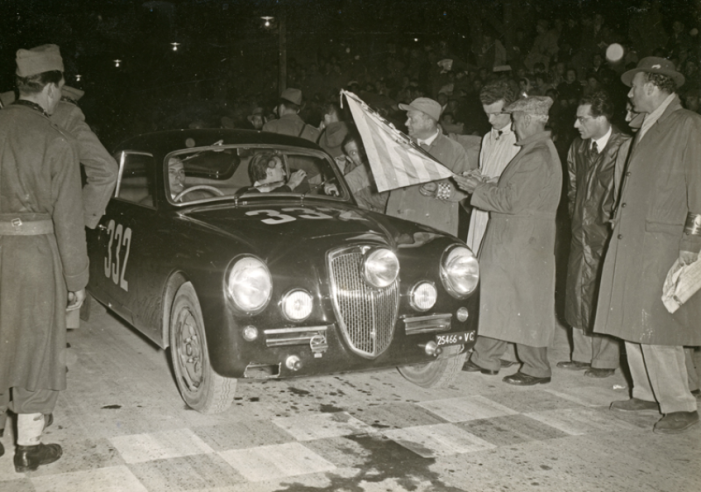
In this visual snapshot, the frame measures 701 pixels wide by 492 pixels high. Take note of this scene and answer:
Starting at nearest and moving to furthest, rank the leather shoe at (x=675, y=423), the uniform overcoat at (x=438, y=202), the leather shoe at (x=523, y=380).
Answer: the leather shoe at (x=675, y=423) → the leather shoe at (x=523, y=380) → the uniform overcoat at (x=438, y=202)

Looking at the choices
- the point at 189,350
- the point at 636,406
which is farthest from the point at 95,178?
the point at 636,406

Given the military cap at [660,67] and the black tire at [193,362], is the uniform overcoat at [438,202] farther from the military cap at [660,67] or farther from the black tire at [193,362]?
the black tire at [193,362]

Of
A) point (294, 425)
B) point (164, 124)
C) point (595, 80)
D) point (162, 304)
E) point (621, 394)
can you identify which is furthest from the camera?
point (164, 124)

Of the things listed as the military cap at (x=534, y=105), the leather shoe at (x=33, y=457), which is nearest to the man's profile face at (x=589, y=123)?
the military cap at (x=534, y=105)

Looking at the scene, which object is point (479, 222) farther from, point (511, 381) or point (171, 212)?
point (171, 212)

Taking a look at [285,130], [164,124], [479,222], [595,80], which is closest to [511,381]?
[479,222]

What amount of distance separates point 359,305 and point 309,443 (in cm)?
88

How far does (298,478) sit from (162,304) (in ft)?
6.15

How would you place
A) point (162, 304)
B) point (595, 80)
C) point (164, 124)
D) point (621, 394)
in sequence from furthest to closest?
point (164, 124), point (595, 80), point (621, 394), point (162, 304)

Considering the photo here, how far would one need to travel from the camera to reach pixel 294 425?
450cm

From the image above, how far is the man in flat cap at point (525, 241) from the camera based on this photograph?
544 centimetres

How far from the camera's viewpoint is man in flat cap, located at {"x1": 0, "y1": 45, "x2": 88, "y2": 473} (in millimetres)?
3723

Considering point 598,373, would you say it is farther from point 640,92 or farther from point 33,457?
point 33,457

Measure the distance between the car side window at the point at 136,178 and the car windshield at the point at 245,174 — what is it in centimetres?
24
